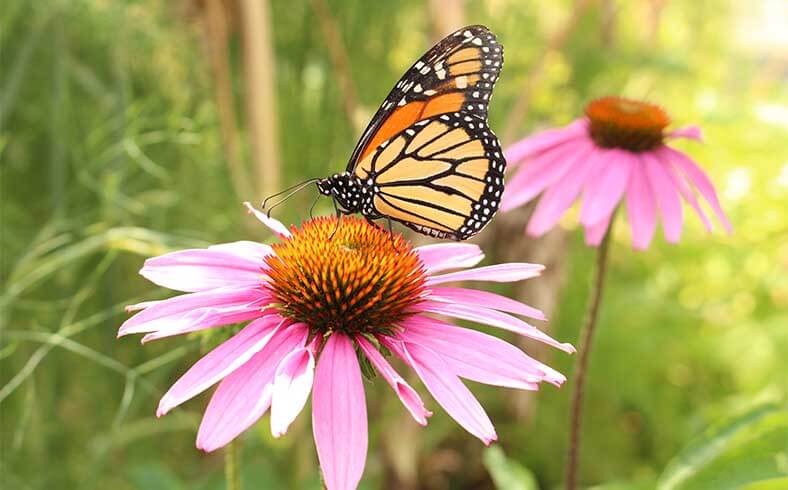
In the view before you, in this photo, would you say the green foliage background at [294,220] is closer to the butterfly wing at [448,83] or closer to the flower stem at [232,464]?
the flower stem at [232,464]

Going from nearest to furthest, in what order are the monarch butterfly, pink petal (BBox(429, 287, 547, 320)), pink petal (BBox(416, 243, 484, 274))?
pink petal (BBox(429, 287, 547, 320)) → pink petal (BBox(416, 243, 484, 274)) → the monarch butterfly

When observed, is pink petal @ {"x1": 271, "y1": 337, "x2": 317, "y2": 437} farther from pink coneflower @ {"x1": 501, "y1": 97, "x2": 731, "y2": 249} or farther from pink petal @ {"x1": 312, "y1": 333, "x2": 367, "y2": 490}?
pink coneflower @ {"x1": 501, "y1": 97, "x2": 731, "y2": 249}

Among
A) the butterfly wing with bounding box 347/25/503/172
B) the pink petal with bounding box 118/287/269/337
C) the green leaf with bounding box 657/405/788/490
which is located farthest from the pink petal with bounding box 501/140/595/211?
the pink petal with bounding box 118/287/269/337

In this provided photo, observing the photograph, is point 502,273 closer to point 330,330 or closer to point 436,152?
point 330,330

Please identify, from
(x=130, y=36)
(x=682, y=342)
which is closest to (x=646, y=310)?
(x=682, y=342)

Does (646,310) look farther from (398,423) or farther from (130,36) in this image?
(130,36)
